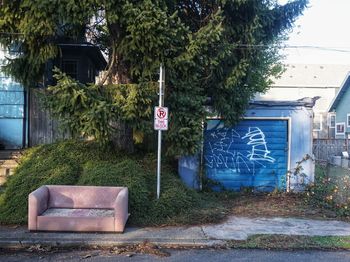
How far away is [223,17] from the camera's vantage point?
406 inches

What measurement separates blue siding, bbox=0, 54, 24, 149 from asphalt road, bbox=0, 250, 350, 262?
6.96 m

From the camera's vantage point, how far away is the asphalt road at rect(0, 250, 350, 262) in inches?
281

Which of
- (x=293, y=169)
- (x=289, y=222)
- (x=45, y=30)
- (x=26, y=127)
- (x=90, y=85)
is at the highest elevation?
(x=45, y=30)

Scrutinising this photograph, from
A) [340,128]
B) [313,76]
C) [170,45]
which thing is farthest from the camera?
[313,76]

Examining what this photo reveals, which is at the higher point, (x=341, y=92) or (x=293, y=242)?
(x=341, y=92)

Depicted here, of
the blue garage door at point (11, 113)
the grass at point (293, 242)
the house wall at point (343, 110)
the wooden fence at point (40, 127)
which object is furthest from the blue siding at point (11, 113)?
the house wall at point (343, 110)

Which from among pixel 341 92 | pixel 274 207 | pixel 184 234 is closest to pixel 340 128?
pixel 341 92

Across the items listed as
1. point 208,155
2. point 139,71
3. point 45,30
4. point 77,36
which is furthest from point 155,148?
point 45,30

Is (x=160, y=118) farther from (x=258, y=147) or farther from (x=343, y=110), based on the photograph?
(x=343, y=110)

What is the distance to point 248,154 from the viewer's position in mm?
12727

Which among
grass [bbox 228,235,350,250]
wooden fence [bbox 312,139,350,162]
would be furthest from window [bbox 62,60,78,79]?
wooden fence [bbox 312,139,350,162]

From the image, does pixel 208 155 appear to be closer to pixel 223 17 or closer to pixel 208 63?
pixel 208 63

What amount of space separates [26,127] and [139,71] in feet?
17.4

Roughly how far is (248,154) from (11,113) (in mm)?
7335
